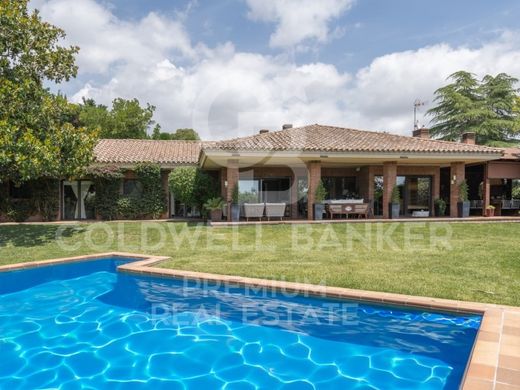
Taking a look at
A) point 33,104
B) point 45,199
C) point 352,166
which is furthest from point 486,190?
point 45,199

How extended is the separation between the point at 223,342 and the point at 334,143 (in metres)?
14.9

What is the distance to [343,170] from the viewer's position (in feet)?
76.5

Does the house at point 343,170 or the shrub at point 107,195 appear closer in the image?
the house at point 343,170

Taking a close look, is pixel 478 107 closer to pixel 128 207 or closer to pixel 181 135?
pixel 128 207

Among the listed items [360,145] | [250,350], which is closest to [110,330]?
[250,350]

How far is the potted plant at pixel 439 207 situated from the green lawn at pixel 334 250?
12.4ft

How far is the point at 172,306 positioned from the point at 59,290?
11.0 feet

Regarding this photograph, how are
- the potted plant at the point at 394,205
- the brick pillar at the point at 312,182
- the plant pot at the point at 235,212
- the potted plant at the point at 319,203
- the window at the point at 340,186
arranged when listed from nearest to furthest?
1. the plant pot at the point at 235,212
2. the potted plant at the point at 319,203
3. the brick pillar at the point at 312,182
4. the potted plant at the point at 394,205
5. the window at the point at 340,186

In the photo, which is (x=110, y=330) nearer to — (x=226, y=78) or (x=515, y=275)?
(x=515, y=275)

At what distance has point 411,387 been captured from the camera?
15.5 ft

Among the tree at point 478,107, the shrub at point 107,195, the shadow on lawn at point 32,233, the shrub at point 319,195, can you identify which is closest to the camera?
the shadow on lawn at point 32,233

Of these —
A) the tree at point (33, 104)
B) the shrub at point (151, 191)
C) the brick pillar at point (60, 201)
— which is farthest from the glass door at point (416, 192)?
the brick pillar at point (60, 201)

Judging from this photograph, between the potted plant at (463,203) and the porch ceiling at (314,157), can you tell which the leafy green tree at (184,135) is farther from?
the potted plant at (463,203)

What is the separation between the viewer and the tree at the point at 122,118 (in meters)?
45.7
